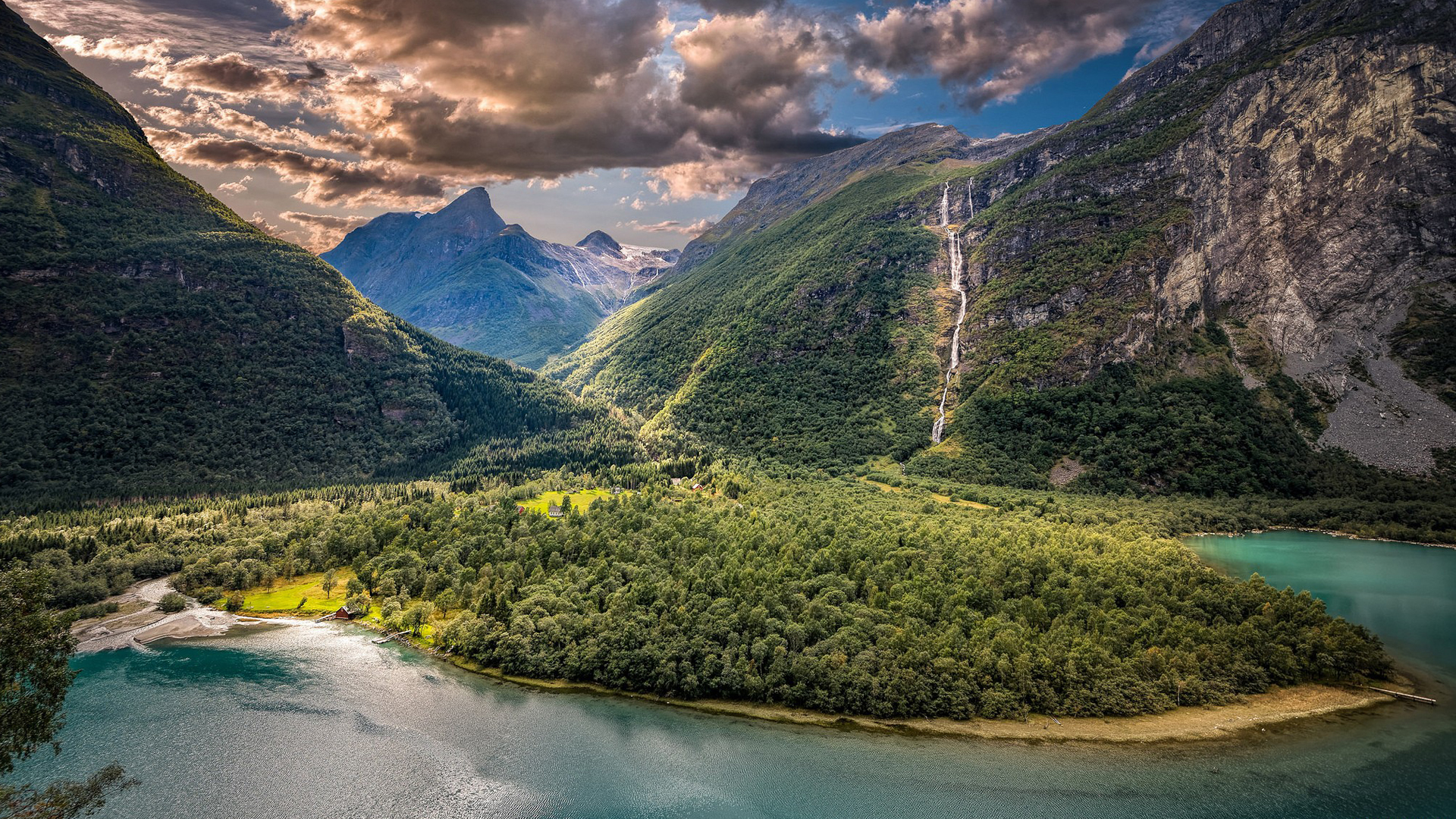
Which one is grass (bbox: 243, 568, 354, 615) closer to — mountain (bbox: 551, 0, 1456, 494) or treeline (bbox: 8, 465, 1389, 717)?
treeline (bbox: 8, 465, 1389, 717)

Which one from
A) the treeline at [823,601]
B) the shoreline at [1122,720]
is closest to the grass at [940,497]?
the treeline at [823,601]

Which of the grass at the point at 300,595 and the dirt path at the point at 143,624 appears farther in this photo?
the grass at the point at 300,595

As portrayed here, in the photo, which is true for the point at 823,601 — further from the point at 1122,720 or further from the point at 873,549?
the point at 1122,720

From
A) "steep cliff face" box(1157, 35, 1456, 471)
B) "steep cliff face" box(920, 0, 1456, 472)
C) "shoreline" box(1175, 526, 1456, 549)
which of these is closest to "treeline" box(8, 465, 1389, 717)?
"shoreline" box(1175, 526, 1456, 549)

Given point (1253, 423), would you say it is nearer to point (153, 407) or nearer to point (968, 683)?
point (968, 683)

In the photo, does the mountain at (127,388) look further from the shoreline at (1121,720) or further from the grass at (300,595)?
the shoreline at (1121,720)
